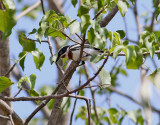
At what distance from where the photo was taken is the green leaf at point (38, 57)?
3.05m

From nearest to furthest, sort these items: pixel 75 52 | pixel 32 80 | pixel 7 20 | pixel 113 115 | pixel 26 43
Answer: pixel 7 20
pixel 26 43
pixel 32 80
pixel 75 52
pixel 113 115

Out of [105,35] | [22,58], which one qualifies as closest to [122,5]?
[105,35]

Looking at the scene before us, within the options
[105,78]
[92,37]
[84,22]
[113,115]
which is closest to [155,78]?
[105,78]

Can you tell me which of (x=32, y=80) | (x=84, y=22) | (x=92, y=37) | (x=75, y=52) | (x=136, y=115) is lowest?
(x=136, y=115)

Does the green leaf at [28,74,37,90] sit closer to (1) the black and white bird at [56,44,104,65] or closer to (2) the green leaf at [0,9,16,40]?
(1) the black and white bird at [56,44,104,65]

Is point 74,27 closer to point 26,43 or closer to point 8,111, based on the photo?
point 26,43

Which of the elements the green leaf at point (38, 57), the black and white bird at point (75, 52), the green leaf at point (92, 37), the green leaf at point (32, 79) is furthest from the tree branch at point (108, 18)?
the green leaf at point (92, 37)

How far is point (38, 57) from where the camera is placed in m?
3.07

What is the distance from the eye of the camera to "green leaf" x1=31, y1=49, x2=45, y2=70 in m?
3.05

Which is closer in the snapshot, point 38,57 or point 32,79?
point 32,79

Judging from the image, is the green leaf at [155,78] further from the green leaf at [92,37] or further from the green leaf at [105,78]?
the green leaf at [92,37]

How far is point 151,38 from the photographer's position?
2.99 metres

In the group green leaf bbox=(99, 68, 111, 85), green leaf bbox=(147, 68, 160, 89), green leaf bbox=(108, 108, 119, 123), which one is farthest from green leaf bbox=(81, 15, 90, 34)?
green leaf bbox=(108, 108, 119, 123)

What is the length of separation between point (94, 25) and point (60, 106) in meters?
1.49
